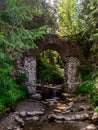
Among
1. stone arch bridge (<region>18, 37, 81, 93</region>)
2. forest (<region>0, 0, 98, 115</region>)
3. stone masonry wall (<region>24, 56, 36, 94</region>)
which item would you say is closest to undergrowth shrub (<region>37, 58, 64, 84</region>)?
forest (<region>0, 0, 98, 115</region>)

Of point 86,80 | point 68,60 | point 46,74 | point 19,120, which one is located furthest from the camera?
point 46,74

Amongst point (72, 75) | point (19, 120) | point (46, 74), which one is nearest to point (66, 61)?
point (72, 75)

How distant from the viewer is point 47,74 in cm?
2005

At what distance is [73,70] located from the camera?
14.9 metres

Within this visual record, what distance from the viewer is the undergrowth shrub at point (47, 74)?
19600mm

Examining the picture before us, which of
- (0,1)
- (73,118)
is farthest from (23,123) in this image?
(0,1)

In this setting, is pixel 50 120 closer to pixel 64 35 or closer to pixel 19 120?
pixel 19 120

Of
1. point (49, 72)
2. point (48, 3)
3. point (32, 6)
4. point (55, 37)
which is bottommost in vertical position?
point (49, 72)

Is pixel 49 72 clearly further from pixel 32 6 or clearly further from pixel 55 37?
pixel 32 6

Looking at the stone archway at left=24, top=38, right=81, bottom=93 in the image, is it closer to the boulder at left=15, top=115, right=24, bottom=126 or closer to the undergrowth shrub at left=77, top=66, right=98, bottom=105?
the undergrowth shrub at left=77, top=66, right=98, bottom=105

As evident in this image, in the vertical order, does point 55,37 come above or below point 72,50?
above

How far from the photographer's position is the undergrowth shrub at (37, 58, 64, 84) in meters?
19.6

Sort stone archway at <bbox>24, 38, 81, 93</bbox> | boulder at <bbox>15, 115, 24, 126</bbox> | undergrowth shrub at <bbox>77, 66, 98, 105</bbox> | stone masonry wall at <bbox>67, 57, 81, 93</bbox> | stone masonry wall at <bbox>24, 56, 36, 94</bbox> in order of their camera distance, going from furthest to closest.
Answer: stone masonry wall at <bbox>67, 57, 81, 93</bbox> < stone archway at <bbox>24, 38, 81, 93</bbox> < stone masonry wall at <bbox>24, 56, 36, 94</bbox> < undergrowth shrub at <bbox>77, 66, 98, 105</bbox> < boulder at <bbox>15, 115, 24, 126</bbox>

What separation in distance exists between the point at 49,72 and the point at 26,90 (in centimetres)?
685
